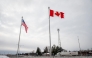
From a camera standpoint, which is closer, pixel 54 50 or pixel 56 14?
pixel 56 14

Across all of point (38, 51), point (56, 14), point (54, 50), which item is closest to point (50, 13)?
point (56, 14)

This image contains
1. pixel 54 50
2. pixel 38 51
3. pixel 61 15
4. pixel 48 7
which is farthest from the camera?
pixel 38 51

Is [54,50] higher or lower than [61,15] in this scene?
lower

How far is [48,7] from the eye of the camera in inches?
779

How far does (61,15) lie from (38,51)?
99975mm

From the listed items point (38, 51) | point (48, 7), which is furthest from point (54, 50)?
point (48, 7)

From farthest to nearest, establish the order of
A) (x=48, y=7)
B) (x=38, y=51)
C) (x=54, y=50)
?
(x=38, y=51)
(x=54, y=50)
(x=48, y=7)

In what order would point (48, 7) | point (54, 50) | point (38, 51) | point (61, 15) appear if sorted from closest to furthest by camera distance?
1. point (61, 15)
2. point (48, 7)
3. point (54, 50)
4. point (38, 51)

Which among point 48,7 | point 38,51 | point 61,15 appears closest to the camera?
point 61,15

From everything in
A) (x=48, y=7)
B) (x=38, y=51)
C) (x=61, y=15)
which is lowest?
(x=38, y=51)

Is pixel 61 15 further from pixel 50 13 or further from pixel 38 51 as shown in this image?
pixel 38 51

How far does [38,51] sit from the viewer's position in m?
115

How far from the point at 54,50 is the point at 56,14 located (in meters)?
87.9

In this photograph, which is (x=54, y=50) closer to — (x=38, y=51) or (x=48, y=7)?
(x=38, y=51)
